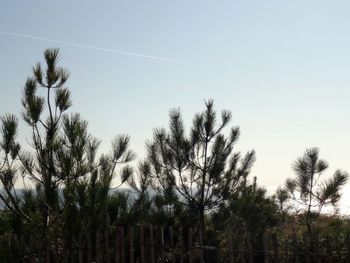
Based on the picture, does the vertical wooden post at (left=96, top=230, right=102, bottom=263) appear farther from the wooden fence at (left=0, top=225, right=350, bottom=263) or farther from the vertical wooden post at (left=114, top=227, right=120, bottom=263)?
the vertical wooden post at (left=114, top=227, right=120, bottom=263)

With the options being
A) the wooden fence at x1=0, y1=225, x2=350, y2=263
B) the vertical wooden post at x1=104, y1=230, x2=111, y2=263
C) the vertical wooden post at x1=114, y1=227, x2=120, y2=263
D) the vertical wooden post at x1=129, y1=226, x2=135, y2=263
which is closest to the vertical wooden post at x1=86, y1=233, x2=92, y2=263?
the wooden fence at x1=0, y1=225, x2=350, y2=263

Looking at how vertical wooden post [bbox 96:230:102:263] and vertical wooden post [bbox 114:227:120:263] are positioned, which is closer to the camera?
vertical wooden post [bbox 96:230:102:263]

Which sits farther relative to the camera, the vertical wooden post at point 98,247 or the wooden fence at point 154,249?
the vertical wooden post at point 98,247

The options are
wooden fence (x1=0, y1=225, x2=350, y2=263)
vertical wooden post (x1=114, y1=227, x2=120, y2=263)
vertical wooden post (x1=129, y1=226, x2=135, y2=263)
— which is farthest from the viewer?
vertical wooden post (x1=114, y1=227, x2=120, y2=263)

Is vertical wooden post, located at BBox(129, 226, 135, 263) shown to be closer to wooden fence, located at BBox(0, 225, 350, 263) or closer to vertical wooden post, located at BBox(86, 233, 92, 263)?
wooden fence, located at BBox(0, 225, 350, 263)

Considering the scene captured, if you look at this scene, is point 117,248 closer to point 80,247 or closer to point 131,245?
point 131,245

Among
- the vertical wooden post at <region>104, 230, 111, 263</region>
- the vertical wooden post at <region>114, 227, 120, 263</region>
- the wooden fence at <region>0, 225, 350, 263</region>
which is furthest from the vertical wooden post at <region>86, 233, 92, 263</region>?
the vertical wooden post at <region>114, 227, 120, 263</region>

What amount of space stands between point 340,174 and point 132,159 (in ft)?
9.39

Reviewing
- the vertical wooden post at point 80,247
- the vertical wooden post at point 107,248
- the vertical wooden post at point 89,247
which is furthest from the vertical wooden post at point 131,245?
the vertical wooden post at point 80,247

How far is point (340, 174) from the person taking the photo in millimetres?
6832

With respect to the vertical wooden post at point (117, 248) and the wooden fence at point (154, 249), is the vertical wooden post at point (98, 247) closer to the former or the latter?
the wooden fence at point (154, 249)

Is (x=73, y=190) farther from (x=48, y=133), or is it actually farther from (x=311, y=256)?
(x=311, y=256)

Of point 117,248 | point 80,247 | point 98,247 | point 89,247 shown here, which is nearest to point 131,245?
point 117,248

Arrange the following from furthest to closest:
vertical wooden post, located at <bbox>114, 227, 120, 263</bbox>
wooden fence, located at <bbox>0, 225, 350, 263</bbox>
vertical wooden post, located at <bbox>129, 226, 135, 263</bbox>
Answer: vertical wooden post, located at <bbox>114, 227, 120, 263</bbox> < vertical wooden post, located at <bbox>129, 226, 135, 263</bbox> < wooden fence, located at <bbox>0, 225, 350, 263</bbox>
